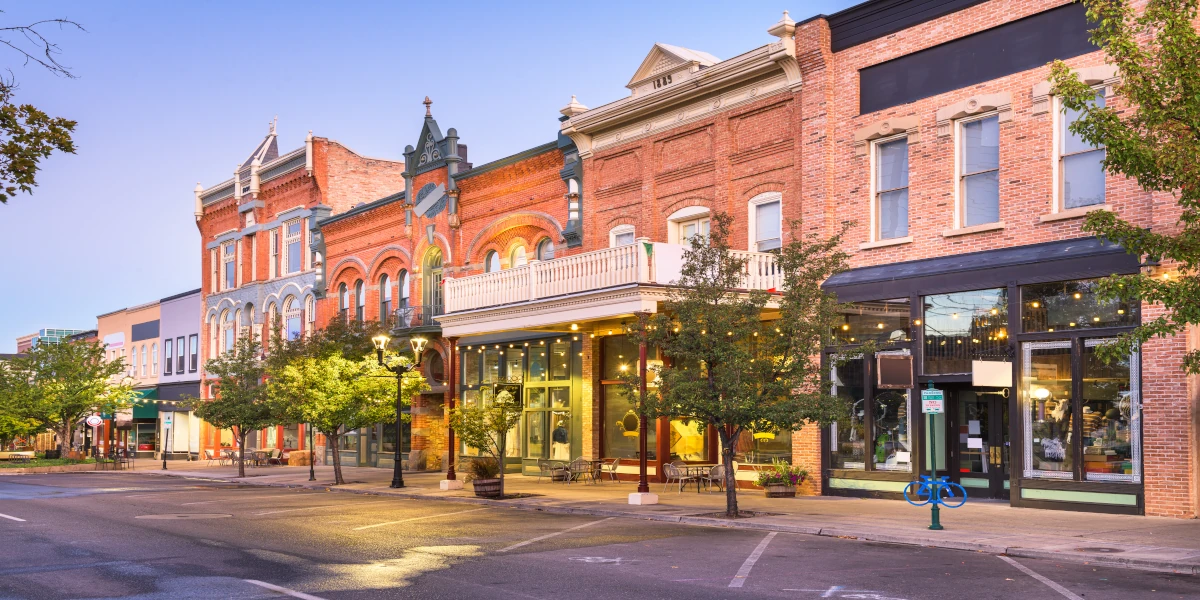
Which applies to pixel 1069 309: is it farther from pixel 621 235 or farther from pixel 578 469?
pixel 578 469

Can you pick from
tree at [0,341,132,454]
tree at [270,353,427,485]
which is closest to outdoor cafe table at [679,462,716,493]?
tree at [270,353,427,485]

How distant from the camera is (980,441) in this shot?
72.2 feet

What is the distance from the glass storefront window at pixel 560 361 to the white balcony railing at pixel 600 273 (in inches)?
168

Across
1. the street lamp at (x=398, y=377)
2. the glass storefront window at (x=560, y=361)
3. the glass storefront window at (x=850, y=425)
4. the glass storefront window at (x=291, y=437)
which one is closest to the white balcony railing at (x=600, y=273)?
the street lamp at (x=398, y=377)

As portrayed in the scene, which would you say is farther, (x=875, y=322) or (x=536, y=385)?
(x=536, y=385)

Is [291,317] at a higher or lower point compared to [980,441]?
higher

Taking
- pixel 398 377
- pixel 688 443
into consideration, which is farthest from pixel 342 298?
Answer: pixel 688 443

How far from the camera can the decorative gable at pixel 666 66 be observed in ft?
92.0

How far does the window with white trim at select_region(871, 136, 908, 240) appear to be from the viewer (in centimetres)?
2320

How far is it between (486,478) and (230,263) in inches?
1242

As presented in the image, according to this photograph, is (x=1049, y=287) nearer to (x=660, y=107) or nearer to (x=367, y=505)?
(x=660, y=107)

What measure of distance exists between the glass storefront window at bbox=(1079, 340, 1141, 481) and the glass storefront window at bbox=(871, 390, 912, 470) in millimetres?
3765

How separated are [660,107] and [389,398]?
10.9 metres

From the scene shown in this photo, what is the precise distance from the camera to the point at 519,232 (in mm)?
34312
